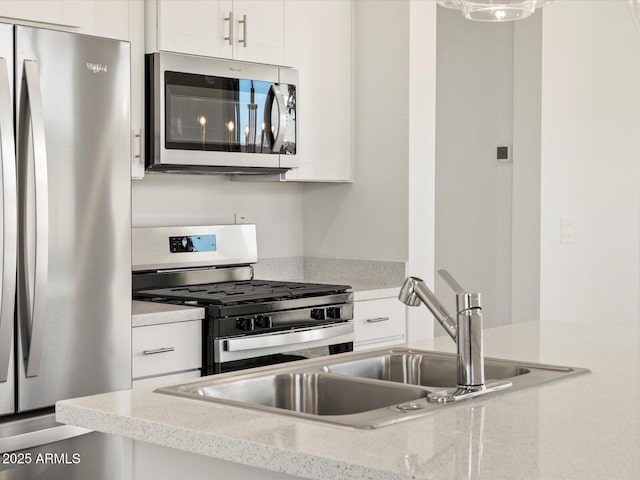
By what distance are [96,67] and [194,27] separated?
87cm

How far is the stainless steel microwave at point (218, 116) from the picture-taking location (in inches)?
136

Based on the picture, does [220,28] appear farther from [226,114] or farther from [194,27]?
[226,114]

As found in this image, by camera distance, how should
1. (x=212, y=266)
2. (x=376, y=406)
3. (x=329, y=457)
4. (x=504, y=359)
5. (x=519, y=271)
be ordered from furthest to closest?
(x=519, y=271) < (x=212, y=266) < (x=504, y=359) < (x=376, y=406) < (x=329, y=457)

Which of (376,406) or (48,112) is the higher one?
(48,112)

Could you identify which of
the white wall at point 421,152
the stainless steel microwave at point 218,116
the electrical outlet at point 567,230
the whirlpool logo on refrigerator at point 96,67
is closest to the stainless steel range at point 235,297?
the stainless steel microwave at point 218,116

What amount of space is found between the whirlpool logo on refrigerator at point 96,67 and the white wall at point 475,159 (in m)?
2.66

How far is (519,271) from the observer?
15.7ft

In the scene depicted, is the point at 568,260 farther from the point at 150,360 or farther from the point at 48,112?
the point at 48,112

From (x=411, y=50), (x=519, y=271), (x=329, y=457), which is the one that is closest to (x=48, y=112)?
(x=329, y=457)

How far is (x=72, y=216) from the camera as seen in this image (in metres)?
2.69

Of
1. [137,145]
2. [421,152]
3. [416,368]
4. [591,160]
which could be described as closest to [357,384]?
[416,368]

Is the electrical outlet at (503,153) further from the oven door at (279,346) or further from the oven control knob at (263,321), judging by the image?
the oven control knob at (263,321)

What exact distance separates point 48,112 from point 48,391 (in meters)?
0.82

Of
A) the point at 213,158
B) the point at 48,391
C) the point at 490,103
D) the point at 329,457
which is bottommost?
the point at 48,391
